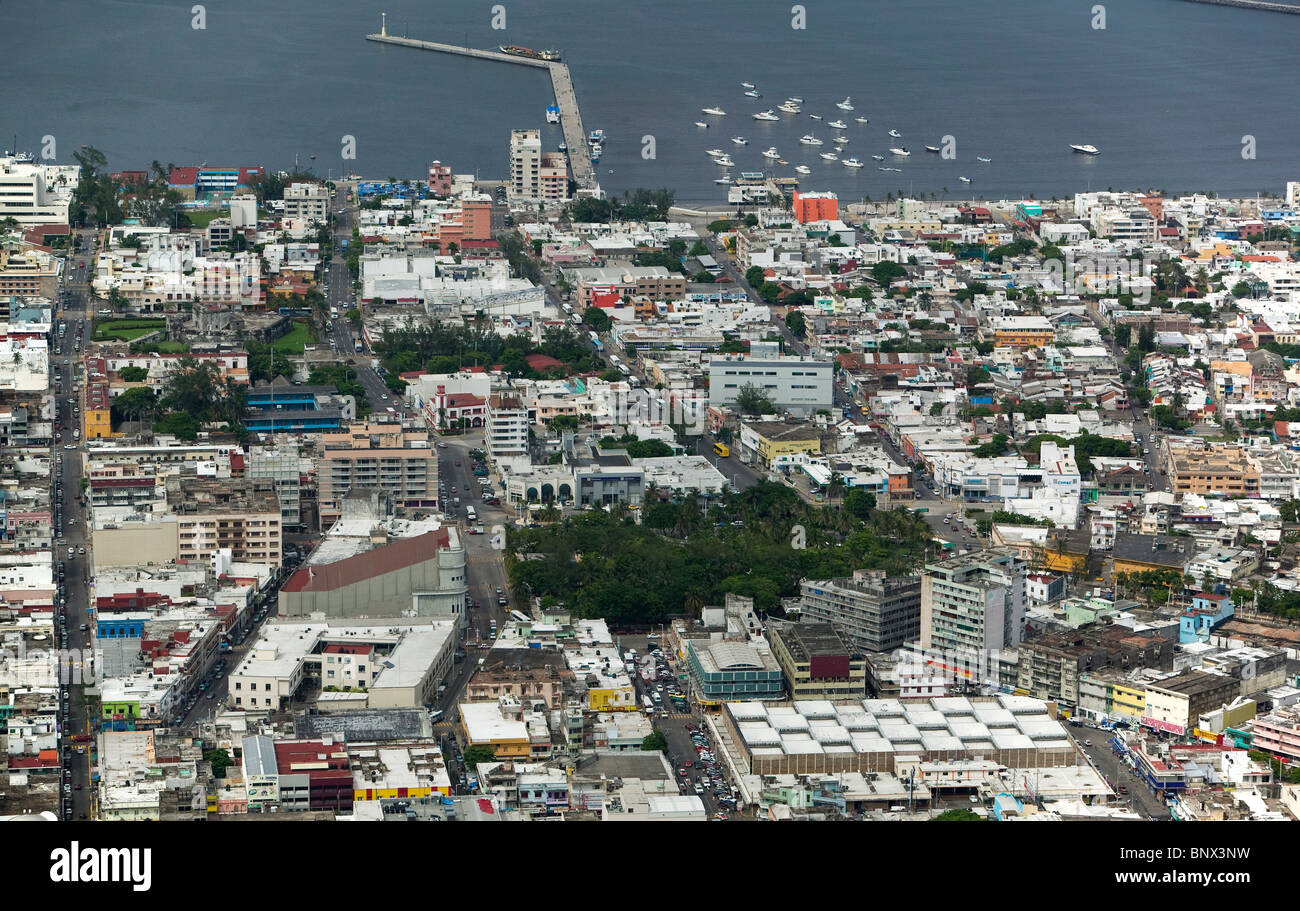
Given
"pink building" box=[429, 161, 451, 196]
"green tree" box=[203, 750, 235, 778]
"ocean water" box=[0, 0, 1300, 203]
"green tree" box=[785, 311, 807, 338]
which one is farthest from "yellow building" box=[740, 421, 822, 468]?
"ocean water" box=[0, 0, 1300, 203]

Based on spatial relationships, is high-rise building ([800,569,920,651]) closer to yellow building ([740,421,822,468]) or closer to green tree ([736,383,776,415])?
yellow building ([740,421,822,468])

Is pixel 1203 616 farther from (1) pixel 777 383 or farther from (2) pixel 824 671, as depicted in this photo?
(1) pixel 777 383

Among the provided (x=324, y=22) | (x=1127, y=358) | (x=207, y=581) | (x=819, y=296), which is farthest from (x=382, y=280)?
(x=324, y=22)

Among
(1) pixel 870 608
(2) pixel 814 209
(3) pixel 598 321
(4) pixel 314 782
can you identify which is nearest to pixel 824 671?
(1) pixel 870 608

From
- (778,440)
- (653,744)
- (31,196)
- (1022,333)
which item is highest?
(31,196)

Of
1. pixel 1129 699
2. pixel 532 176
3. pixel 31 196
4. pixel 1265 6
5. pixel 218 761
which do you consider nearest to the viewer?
pixel 218 761

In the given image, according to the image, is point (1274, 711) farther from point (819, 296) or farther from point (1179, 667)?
point (819, 296)
